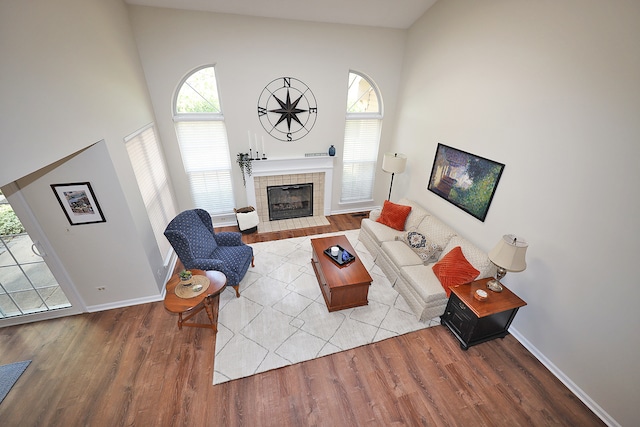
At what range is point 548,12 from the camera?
103 inches

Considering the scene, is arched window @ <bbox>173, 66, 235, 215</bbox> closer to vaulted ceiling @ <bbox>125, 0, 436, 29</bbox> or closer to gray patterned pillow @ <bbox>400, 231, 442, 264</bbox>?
vaulted ceiling @ <bbox>125, 0, 436, 29</bbox>

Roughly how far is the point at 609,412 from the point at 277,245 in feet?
15.0

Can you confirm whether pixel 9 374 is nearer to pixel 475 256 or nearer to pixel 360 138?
pixel 475 256

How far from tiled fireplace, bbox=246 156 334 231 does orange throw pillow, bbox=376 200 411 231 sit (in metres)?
1.52

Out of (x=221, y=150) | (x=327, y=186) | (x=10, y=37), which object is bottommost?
(x=327, y=186)

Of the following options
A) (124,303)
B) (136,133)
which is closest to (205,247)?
(124,303)

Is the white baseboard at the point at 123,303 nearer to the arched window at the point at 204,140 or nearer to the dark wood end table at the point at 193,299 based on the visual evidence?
the dark wood end table at the point at 193,299

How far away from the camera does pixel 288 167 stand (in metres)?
5.26

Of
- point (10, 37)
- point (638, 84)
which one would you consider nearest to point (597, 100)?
point (638, 84)

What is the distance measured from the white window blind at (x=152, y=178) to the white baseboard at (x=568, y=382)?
202 inches

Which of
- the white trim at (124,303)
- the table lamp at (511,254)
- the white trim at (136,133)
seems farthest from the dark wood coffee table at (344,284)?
the white trim at (136,133)

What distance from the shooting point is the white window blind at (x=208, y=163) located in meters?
4.68

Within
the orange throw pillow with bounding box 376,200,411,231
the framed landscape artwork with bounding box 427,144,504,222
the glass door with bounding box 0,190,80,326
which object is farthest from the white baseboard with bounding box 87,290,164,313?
the framed landscape artwork with bounding box 427,144,504,222

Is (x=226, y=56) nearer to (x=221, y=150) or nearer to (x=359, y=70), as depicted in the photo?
(x=221, y=150)
